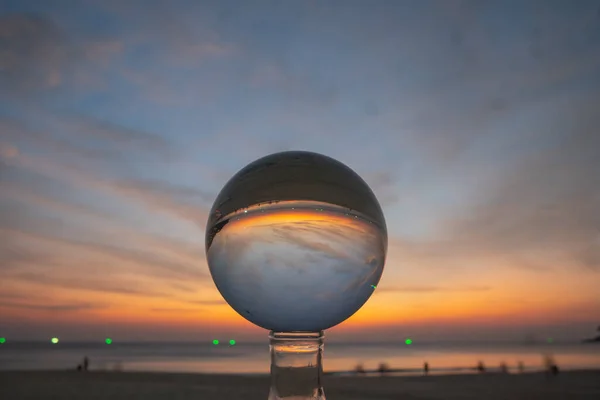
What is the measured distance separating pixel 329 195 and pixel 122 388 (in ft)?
31.2

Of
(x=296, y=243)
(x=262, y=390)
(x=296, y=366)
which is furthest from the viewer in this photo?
(x=262, y=390)

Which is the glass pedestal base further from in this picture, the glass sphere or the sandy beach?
the sandy beach

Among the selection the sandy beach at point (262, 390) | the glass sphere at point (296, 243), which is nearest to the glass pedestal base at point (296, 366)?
the glass sphere at point (296, 243)

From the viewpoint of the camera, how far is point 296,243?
2.05 metres

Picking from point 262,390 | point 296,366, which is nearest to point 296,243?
point 296,366

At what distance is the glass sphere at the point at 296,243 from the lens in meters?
2.06

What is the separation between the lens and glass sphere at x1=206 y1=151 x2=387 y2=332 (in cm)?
206

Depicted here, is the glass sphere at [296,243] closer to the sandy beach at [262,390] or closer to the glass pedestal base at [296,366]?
the glass pedestal base at [296,366]

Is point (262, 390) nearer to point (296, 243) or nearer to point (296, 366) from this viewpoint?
point (296, 366)

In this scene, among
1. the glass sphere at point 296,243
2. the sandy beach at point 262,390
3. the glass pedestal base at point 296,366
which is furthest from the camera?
the sandy beach at point 262,390

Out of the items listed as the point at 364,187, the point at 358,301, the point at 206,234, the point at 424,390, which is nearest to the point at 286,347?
the point at 358,301

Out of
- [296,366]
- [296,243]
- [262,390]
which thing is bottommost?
[262,390]

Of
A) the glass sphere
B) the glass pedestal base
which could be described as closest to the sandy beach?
the glass pedestal base

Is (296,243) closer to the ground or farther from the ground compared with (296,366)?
farther from the ground
